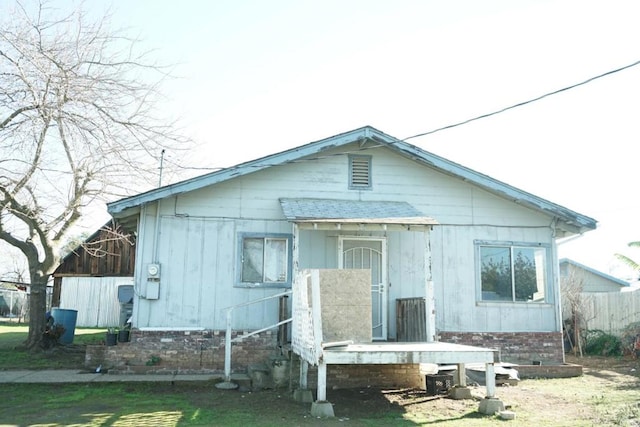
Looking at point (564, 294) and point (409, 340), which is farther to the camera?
point (564, 294)

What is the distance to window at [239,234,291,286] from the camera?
12258 millimetres

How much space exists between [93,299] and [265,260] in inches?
748

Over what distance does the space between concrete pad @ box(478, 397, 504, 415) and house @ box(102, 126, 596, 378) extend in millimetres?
2747

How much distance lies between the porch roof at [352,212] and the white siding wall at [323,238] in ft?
0.89

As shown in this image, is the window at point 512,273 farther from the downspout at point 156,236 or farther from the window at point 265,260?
the downspout at point 156,236

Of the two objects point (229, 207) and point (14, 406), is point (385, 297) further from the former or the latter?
point (14, 406)

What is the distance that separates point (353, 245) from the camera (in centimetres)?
1265

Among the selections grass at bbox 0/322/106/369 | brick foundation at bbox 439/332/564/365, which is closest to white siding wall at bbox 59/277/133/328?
grass at bbox 0/322/106/369

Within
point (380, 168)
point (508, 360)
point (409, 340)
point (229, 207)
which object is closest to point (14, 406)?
point (229, 207)

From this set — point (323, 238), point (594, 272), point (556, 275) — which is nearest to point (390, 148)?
point (323, 238)

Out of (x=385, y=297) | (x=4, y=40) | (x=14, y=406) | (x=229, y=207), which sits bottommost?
(x=14, y=406)

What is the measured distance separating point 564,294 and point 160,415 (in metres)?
14.3

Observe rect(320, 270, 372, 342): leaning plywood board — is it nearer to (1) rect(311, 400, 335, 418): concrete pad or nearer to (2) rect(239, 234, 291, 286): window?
(1) rect(311, 400, 335, 418): concrete pad

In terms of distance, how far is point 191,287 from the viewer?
12.0 meters
